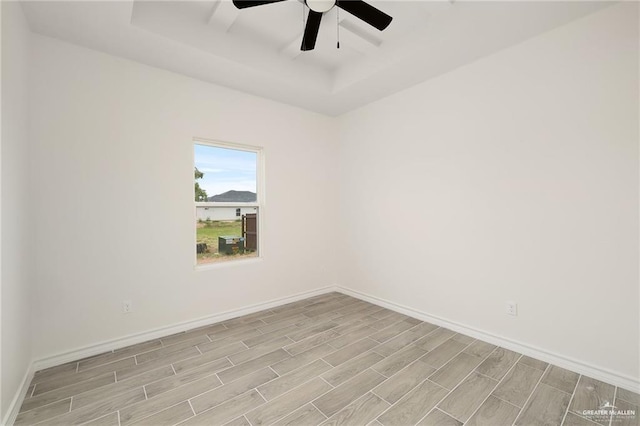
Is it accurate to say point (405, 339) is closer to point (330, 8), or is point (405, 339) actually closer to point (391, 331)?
point (391, 331)

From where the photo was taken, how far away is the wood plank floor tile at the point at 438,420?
174 centimetres

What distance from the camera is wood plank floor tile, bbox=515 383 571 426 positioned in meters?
1.76

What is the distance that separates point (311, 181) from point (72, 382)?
127 inches

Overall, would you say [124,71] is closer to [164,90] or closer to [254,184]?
[164,90]

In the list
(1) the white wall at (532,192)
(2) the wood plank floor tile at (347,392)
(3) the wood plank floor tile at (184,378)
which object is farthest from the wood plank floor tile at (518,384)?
(3) the wood plank floor tile at (184,378)

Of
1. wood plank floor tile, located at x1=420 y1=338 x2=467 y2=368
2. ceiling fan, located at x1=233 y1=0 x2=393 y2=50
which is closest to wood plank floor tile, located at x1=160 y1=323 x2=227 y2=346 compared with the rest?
wood plank floor tile, located at x1=420 y1=338 x2=467 y2=368

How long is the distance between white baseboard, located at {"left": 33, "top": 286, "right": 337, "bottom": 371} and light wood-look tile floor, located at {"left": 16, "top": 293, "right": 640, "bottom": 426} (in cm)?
7

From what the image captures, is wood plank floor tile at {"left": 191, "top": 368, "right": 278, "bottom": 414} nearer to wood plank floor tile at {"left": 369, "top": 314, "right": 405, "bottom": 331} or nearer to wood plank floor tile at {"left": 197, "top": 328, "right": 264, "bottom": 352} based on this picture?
wood plank floor tile at {"left": 197, "top": 328, "right": 264, "bottom": 352}

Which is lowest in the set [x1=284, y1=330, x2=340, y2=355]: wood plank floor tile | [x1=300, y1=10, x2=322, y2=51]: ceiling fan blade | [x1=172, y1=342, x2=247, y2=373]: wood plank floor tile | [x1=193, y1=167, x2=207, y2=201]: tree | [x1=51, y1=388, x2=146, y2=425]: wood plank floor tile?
[x1=51, y1=388, x2=146, y2=425]: wood plank floor tile

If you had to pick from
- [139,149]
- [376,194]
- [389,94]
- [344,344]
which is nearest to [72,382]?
[139,149]

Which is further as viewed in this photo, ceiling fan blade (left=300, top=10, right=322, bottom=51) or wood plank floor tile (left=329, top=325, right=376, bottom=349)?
wood plank floor tile (left=329, top=325, right=376, bottom=349)

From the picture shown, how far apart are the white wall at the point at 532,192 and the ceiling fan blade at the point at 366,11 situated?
48.3 inches

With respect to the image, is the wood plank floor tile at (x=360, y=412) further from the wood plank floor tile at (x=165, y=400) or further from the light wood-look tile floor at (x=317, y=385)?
the wood plank floor tile at (x=165, y=400)

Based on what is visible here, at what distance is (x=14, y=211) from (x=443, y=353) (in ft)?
11.4
